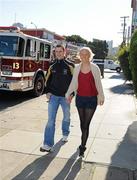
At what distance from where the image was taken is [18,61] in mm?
12906

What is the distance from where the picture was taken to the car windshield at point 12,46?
13070 mm

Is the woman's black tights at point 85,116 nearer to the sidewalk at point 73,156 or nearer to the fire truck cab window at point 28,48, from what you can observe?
the sidewalk at point 73,156

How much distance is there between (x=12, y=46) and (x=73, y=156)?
747 centimetres

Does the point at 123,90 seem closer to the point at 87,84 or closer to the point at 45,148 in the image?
the point at 45,148

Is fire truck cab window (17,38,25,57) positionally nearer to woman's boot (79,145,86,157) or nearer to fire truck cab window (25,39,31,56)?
fire truck cab window (25,39,31,56)

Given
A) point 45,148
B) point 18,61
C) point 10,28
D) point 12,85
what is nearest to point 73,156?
point 45,148

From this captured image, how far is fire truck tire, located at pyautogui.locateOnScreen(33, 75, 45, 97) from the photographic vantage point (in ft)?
48.4

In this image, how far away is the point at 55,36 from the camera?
65.9 feet

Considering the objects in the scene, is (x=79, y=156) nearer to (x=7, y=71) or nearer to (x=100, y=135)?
(x=100, y=135)

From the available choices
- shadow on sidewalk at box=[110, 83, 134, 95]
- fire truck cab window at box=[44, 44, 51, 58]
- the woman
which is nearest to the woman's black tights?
the woman

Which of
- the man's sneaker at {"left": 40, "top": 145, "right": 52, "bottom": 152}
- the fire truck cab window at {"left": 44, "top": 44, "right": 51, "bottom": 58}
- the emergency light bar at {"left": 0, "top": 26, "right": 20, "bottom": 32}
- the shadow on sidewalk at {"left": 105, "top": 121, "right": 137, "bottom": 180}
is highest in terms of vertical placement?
the emergency light bar at {"left": 0, "top": 26, "right": 20, "bottom": 32}

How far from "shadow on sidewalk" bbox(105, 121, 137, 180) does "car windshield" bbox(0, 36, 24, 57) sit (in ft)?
20.4

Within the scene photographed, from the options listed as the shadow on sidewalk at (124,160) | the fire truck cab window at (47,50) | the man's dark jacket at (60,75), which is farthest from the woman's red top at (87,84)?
the fire truck cab window at (47,50)

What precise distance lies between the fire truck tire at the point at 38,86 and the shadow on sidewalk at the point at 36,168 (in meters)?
8.24
